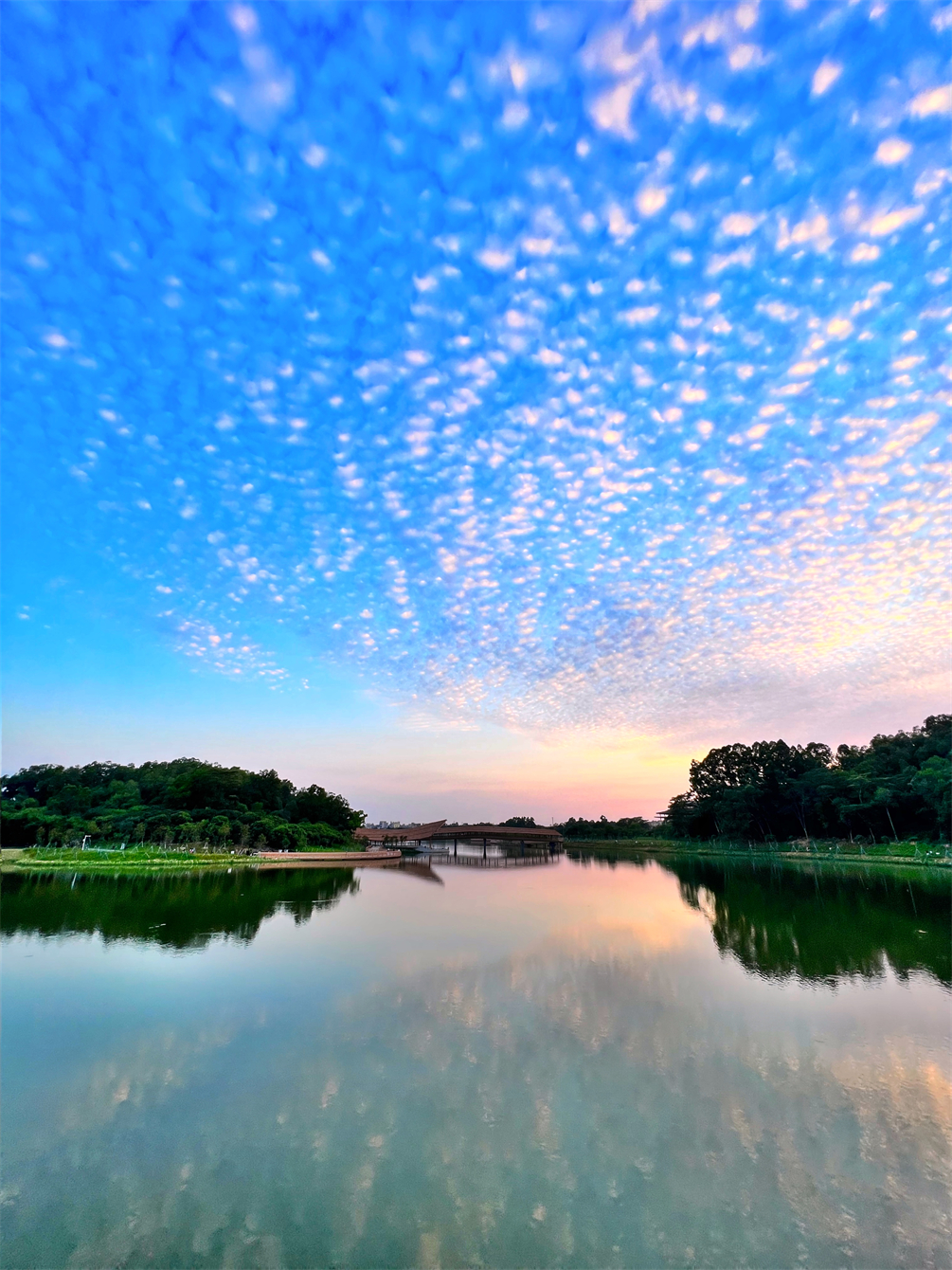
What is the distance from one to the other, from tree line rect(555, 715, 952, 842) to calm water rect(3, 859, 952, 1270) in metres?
39.4

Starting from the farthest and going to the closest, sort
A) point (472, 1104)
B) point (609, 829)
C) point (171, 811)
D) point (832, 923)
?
point (609, 829) → point (171, 811) → point (832, 923) → point (472, 1104)

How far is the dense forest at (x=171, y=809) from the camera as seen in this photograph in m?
38.4

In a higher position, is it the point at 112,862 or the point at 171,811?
the point at 171,811

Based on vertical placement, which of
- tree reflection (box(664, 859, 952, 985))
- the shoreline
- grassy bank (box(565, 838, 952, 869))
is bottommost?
tree reflection (box(664, 859, 952, 985))

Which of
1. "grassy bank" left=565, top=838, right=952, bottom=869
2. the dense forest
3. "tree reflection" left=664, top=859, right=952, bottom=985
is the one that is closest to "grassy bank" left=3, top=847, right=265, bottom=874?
the dense forest

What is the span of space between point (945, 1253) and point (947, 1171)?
123 cm

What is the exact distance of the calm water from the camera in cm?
Result: 434

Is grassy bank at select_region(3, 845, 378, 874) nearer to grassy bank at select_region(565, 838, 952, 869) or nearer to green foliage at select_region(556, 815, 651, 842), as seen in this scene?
grassy bank at select_region(565, 838, 952, 869)

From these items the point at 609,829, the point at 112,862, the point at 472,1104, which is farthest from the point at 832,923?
the point at 609,829

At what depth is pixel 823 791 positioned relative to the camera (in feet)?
177

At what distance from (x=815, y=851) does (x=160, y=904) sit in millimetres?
52628

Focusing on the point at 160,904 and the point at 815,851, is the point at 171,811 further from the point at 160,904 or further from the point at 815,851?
the point at 815,851

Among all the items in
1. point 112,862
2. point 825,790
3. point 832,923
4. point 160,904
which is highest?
point 825,790

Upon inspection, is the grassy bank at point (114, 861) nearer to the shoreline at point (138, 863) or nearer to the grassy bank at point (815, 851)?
the shoreline at point (138, 863)
